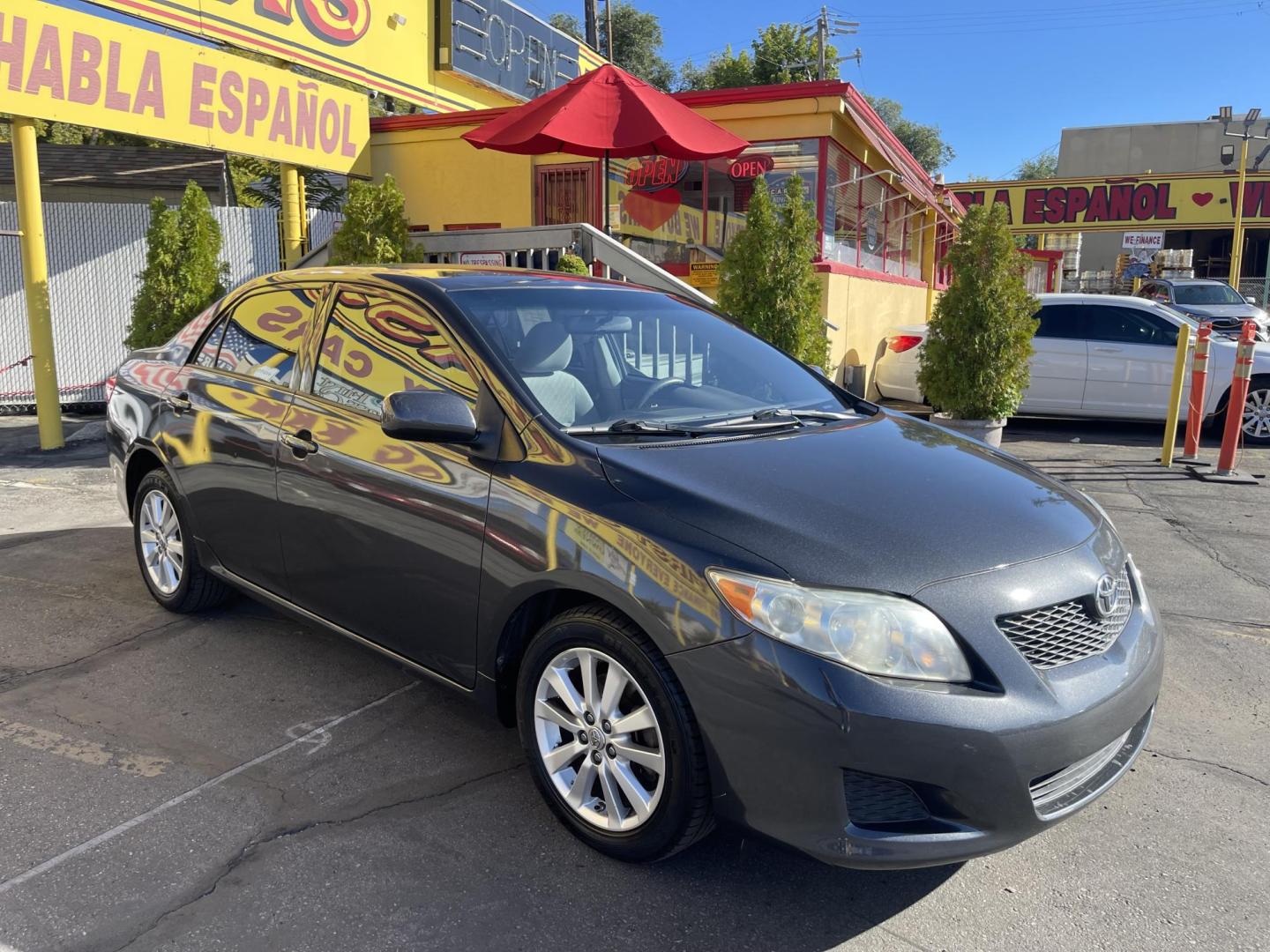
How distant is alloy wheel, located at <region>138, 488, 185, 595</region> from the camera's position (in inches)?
184

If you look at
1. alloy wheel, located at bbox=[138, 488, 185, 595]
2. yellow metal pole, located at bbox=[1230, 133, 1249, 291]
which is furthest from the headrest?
yellow metal pole, located at bbox=[1230, 133, 1249, 291]

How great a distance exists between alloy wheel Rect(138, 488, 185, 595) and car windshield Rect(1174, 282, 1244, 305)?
978 inches

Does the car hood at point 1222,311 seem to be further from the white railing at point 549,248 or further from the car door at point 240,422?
the car door at point 240,422

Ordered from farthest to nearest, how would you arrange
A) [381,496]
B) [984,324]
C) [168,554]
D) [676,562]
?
[984,324] → [168,554] → [381,496] → [676,562]

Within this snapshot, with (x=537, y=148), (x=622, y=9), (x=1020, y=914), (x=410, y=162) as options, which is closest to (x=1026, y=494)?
(x=1020, y=914)

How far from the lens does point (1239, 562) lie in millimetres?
6023

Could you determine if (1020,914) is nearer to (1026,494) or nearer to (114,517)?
(1026,494)

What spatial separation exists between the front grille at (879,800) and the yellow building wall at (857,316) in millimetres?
7871

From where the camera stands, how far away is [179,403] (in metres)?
4.48

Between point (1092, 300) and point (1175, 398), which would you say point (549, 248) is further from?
point (1092, 300)

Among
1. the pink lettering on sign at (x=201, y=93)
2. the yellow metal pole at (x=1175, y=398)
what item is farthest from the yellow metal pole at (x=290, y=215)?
the yellow metal pole at (x=1175, y=398)

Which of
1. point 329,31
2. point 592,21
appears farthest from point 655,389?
point 592,21

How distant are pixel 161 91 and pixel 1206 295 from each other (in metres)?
23.7

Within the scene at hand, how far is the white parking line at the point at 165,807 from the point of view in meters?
2.80
